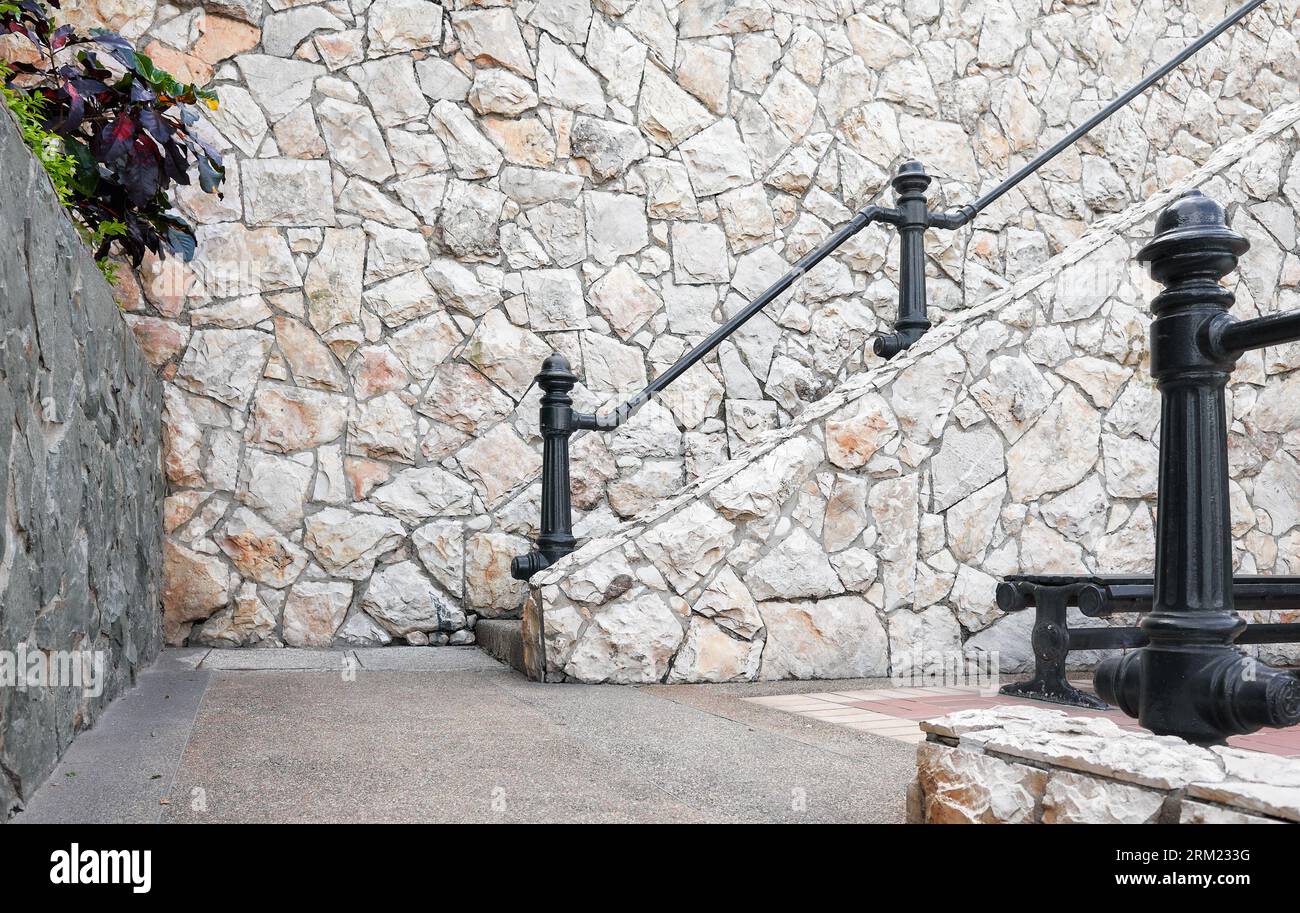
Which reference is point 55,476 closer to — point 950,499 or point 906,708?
point 906,708

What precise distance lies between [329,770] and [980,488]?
2658 mm

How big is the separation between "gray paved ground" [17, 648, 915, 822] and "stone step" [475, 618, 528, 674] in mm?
270

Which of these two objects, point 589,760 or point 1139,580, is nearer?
point 589,760

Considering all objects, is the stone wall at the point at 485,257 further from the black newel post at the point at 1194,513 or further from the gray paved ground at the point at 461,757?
the black newel post at the point at 1194,513

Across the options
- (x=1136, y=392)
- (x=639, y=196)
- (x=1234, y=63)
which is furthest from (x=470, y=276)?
(x=1234, y=63)

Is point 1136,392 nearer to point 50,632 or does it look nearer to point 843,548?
point 843,548

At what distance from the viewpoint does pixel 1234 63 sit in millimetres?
6742

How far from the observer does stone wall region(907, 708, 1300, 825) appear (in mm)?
1264

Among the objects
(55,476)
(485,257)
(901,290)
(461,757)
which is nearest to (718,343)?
(901,290)

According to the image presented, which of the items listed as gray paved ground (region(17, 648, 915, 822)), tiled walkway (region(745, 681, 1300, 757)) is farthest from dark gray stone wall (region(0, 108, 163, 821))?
tiled walkway (region(745, 681, 1300, 757))

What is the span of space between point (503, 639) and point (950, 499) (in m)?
1.80

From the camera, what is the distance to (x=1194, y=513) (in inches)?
60.9

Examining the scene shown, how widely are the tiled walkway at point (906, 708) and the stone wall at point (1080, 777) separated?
1.06 m

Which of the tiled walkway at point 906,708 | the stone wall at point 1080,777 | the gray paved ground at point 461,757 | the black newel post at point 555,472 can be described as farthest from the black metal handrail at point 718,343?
the stone wall at point 1080,777
